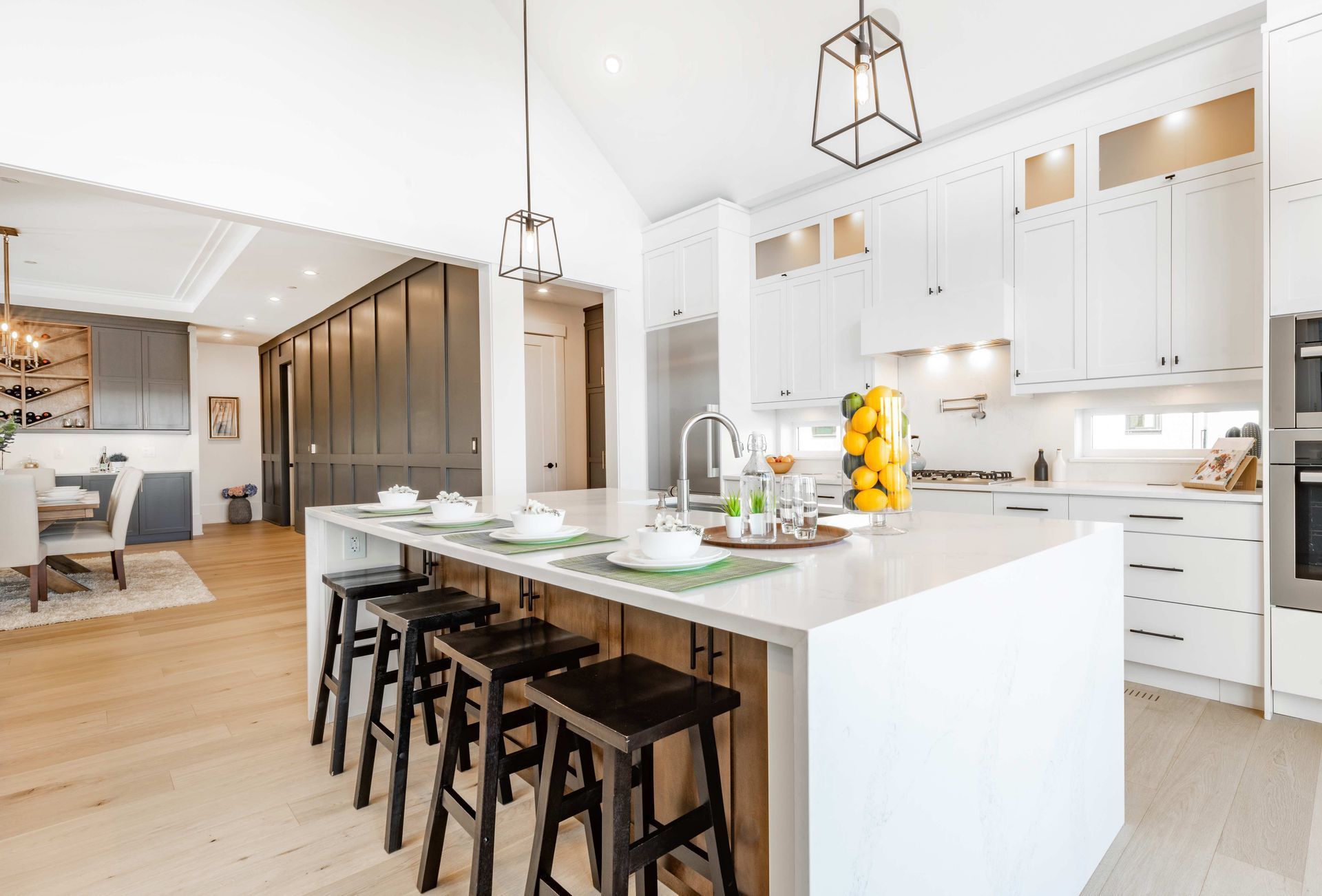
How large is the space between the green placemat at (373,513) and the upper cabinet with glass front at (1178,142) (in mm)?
3417

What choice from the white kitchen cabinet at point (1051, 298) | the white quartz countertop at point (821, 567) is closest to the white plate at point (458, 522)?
the white quartz countertop at point (821, 567)

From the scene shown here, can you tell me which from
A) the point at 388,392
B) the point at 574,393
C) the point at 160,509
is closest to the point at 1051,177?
the point at 574,393

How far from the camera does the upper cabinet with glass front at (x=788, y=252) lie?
14.7 ft

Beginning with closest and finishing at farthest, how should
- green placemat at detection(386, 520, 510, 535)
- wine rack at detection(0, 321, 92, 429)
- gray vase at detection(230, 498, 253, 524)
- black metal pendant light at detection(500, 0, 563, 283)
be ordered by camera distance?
1. green placemat at detection(386, 520, 510, 535)
2. black metal pendant light at detection(500, 0, 563, 283)
3. wine rack at detection(0, 321, 92, 429)
4. gray vase at detection(230, 498, 253, 524)

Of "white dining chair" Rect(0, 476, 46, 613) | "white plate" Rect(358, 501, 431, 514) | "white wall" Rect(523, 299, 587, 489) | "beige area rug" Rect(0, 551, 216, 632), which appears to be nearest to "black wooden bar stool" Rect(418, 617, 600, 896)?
"white plate" Rect(358, 501, 431, 514)

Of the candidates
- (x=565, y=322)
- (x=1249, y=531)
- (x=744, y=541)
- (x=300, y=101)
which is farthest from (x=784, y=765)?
(x=565, y=322)

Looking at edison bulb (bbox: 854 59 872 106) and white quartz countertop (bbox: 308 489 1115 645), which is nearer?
white quartz countertop (bbox: 308 489 1115 645)

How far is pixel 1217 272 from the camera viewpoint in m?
2.85

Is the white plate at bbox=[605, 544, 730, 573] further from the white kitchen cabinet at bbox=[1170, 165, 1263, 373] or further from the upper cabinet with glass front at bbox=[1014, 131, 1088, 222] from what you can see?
the upper cabinet with glass front at bbox=[1014, 131, 1088, 222]

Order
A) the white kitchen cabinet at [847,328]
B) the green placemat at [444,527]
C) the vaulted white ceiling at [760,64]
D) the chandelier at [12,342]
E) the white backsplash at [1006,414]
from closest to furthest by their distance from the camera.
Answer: the green placemat at [444,527] → the vaulted white ceiling at [760,64] → the white backsplash at [1006,414] → the white kitchen cabinet at [847,328] → the chandelier at [12,342]

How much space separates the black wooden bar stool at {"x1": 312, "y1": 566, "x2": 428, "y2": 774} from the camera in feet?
7.17

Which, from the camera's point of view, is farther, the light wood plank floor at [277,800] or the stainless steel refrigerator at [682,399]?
the stainless steel refrigerator at [682,399]

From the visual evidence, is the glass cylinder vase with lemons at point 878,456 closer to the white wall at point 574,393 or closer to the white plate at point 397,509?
the white plate at point 397,509

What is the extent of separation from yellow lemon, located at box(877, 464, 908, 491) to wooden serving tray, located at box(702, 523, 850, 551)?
0.51 feet
